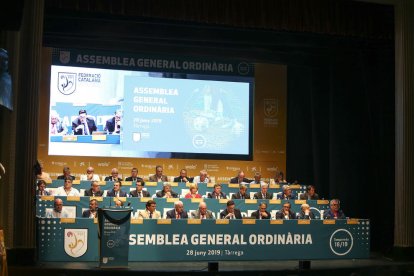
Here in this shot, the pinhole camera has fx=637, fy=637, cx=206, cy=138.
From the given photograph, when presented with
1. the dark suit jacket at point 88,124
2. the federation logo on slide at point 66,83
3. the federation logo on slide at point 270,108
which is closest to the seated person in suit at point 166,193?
the dark suit jacket at point 88,124

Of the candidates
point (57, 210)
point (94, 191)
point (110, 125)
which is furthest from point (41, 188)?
point (110, 125)

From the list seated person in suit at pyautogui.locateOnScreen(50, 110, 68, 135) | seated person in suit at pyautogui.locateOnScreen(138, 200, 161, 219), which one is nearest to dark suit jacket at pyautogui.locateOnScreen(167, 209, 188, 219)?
seated person in suit at pyautogui.locateOnScreen(138, 200, 161, 219)

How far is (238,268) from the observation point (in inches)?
416

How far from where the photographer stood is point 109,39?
14180 millimetres

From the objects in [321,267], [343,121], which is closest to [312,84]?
[343,121]

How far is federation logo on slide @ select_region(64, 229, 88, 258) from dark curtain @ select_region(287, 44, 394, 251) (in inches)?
275

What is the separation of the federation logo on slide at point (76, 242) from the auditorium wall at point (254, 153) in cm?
538

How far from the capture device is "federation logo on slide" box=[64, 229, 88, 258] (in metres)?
9.80

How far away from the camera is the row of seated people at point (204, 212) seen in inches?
424

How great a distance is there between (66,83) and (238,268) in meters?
6.93

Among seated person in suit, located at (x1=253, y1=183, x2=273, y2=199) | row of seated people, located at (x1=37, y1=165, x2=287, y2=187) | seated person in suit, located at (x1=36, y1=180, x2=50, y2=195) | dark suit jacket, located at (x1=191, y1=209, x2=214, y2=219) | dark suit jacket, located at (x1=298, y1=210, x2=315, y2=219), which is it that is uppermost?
row of seated people, located at (x1=37, y1=165, x2=287, y2=187)

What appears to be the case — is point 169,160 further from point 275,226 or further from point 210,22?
point 275,226

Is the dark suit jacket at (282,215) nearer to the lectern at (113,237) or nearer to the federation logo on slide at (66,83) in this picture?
the lectern at (113,237)

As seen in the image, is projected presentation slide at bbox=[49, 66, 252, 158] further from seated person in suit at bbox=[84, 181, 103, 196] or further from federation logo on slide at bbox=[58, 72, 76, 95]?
seated person in suit at bbox=[84, 181, 103, 196]
